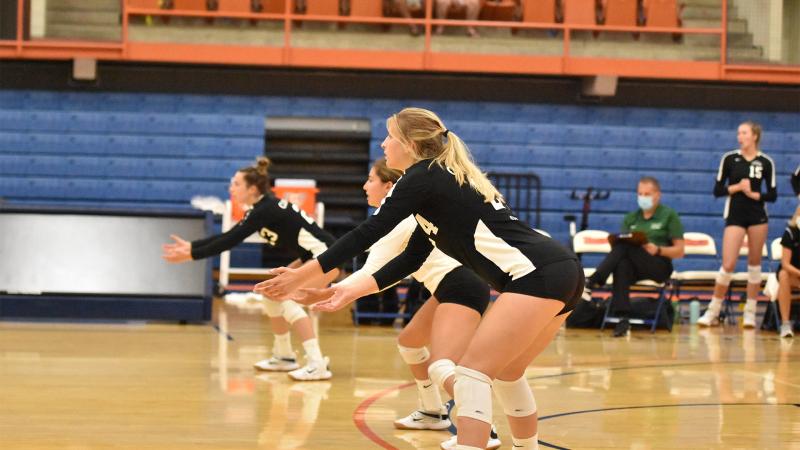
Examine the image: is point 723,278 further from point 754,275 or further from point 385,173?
point 385,173

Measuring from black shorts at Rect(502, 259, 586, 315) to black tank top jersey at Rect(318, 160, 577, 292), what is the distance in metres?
0.02

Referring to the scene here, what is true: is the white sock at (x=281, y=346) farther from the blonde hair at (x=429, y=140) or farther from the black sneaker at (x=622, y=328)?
the black sneaker at (x=622, y=328)

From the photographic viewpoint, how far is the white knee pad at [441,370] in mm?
5008

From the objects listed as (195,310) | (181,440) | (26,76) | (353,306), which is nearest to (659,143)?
(353,306)

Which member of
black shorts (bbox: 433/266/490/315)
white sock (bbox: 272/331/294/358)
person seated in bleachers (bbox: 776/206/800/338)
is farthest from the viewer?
person seated in bleachers (bbox: 776/206/800/338)

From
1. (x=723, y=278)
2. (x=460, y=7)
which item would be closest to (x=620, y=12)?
(x=460, y=7)

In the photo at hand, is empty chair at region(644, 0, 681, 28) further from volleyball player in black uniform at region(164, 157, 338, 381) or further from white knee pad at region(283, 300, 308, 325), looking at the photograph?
white knee pad at region(283, 300, 308, 325)

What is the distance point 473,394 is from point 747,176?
8394mm

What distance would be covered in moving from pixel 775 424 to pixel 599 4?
10.2m

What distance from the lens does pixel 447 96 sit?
1528 centimetres

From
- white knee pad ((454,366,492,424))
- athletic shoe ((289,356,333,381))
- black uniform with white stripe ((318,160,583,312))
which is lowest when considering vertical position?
athletic shoe ((289,356,333,381))

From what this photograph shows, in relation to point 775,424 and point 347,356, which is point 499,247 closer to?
point 775,424

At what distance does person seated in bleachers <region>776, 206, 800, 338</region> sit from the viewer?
1081cm

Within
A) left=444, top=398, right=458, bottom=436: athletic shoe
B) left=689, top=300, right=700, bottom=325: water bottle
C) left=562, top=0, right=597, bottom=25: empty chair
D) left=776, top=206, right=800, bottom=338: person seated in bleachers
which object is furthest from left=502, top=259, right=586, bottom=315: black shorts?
left=562, top=0, right=597, bottom=25: empty chair
